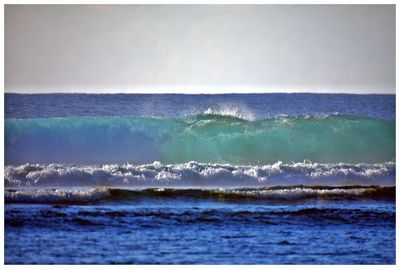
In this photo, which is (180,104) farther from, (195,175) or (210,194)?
(210,194)

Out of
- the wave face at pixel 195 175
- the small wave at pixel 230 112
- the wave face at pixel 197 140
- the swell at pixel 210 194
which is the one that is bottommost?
the swell at pixel 210 194

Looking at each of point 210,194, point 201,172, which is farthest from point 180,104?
point 210,194

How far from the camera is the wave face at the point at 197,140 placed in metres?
7.20

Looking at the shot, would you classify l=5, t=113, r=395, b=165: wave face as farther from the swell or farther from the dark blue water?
the swell

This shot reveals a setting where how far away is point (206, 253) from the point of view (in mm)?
6867

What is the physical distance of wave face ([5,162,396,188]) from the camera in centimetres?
714

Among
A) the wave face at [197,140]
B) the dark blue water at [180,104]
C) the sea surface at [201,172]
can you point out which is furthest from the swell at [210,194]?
the dark blue water at [180,104]

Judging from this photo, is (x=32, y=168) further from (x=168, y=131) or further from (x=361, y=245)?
(x=361, y=245)

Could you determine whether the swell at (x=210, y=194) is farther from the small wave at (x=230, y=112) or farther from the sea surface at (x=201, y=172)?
the small wave at (x=230, y=112)

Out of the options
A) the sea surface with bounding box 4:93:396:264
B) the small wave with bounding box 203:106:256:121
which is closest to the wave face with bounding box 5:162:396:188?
the sea surface with bounding box 4:93:396:264

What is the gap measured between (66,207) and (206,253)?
1111 millimetres

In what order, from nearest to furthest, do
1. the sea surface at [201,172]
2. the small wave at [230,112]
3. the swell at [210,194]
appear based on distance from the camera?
the sea surface at [201,172] < the swell at [210,194] < the small wave at [230,112]

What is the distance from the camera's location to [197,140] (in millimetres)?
7352

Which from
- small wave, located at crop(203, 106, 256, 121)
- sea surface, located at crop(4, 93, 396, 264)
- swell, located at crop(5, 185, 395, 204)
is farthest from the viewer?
small wave, located at crop(203, 106, 256, 121)
